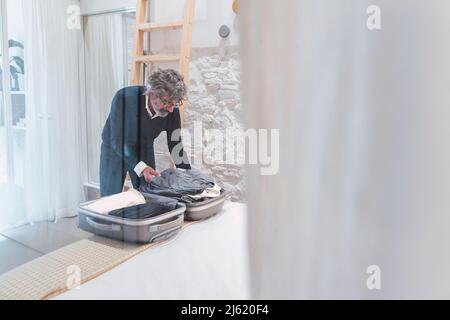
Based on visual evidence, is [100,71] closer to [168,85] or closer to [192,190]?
[168,85]

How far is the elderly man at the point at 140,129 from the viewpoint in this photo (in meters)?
1.18

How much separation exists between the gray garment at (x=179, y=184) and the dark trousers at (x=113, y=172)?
8cm

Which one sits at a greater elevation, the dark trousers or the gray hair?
the gray hair

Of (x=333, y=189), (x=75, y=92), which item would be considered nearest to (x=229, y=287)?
(x=333, y=189)

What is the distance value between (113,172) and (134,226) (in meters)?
0.36

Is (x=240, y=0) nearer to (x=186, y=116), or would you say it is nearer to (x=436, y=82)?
(x=436, y=82)

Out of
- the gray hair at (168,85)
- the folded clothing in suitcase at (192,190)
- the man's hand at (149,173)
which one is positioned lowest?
the folded clothing in suitcase at (192,190)

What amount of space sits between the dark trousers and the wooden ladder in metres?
0.33

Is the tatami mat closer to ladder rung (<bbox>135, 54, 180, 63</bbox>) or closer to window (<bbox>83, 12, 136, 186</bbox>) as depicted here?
window (<bbox>83, 12, 136, 186</bbox>)

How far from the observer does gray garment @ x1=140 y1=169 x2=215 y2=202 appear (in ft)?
3.83

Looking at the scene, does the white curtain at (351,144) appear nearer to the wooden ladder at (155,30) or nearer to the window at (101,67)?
the wooden ladder at (155,30)

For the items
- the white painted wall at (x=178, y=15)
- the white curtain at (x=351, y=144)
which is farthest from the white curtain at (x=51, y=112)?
the white curtain at (x=351, y=144)

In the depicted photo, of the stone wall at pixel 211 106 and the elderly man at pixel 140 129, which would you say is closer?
the stone wall at pixel 211 106

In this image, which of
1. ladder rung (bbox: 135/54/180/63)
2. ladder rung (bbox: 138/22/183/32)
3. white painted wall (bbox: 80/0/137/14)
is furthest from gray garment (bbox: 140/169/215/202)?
white painted wall (bbox: 80/0/137/14)
